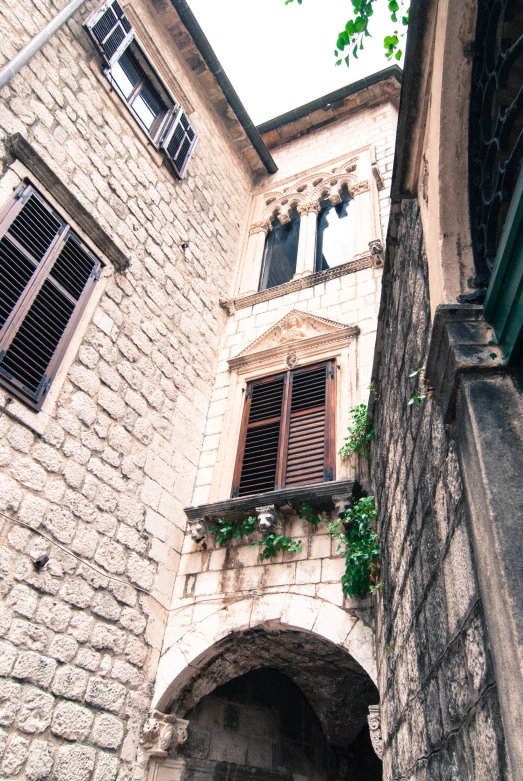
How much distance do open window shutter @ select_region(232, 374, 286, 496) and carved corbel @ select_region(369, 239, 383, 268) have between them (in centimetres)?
197

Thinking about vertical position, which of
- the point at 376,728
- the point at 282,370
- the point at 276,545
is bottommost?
the point at 376,728

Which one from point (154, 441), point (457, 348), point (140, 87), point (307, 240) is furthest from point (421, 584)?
point (140, 87)

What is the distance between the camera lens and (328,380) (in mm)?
6133

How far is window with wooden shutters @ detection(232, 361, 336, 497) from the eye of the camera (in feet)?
18.5

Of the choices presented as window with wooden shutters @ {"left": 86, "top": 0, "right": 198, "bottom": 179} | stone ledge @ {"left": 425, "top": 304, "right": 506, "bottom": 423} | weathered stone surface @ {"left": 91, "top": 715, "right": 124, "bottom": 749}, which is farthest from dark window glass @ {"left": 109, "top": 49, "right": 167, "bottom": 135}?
weathered stone surface @ {"left": 91, "top": 715, "right": 124, "bottom": 749}

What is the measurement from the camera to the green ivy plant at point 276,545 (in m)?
4.88

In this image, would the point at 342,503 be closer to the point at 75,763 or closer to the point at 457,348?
the point at 75,763

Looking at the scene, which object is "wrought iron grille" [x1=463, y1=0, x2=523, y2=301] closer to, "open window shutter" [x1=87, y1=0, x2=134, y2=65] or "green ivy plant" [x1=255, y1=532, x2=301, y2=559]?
"green ivy plant" [x1=255, y1=532, x2=301, y2=559]

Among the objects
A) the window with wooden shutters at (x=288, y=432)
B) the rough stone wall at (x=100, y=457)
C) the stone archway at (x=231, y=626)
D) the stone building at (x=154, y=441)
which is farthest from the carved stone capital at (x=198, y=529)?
the stone archway at (x=231, y=626)

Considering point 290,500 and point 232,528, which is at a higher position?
point 290,500

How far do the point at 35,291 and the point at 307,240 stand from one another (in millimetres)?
4890

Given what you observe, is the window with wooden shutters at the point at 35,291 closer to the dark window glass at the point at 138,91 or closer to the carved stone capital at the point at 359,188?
the dark window glass at the point at 138,91

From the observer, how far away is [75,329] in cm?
486

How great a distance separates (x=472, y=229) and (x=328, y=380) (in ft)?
13.6
